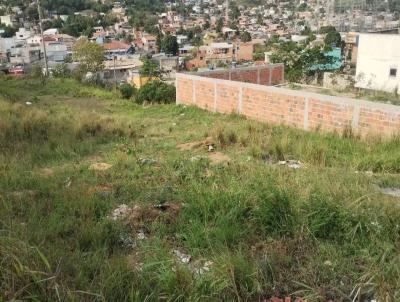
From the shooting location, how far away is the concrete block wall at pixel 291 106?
9641mm

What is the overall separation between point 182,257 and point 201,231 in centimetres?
32

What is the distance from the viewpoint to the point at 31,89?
2066 centimetres

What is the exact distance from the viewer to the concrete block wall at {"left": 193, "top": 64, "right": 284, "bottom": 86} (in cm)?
1722

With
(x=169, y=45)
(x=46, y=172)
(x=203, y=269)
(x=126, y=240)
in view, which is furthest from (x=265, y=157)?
(x=169, y=45)

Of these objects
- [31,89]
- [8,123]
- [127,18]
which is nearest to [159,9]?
[127,18]

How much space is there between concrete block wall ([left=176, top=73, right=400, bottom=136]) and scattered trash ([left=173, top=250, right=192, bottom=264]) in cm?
706

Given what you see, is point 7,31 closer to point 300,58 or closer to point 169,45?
point 169,45

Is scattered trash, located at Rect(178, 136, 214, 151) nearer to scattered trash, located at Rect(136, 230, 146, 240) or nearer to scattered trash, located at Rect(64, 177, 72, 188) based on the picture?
scattered trash, located at Rect(64, 177, 72, 188)

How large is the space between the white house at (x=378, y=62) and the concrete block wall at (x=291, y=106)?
41.9 ft

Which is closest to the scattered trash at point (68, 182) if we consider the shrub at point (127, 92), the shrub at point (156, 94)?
the shrub at point (156, 94)

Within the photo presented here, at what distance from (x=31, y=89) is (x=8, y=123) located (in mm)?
11416

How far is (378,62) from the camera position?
25.4m

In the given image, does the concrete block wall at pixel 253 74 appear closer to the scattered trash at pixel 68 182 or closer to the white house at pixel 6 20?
the scattered trash at pixel 68 182

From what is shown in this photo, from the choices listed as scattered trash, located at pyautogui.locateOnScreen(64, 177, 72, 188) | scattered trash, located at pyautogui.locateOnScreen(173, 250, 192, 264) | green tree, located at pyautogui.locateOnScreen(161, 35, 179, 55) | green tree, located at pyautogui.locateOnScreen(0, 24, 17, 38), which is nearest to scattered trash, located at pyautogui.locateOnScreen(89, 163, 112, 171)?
scattered trash, located at pyautogui.locateOnScreen(64, 177, 72, 188)
